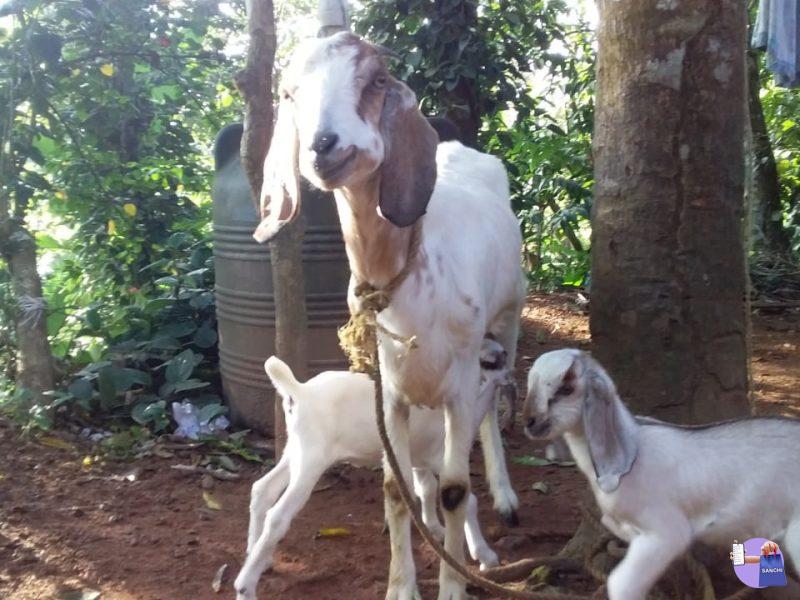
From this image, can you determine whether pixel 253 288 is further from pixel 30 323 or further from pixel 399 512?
pixel 399 512

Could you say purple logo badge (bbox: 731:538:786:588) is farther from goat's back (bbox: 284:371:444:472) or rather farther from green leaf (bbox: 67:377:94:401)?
green leaf (bbox: 67:377:94:401)

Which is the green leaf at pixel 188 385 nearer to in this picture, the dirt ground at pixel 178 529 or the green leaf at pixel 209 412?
the green leaf at pixel 209 412

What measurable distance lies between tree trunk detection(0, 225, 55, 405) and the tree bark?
147 cm

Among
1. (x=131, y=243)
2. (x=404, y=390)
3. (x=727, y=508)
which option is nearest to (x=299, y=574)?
(x=404, y=390)

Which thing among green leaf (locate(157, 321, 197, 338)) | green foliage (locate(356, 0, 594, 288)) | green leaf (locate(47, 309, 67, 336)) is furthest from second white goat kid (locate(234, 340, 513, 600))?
green foliage (locate(356, 0, 594, 288))

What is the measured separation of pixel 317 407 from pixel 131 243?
289 centimetres

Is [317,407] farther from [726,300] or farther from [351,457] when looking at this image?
[726,300]

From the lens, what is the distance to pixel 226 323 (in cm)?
468

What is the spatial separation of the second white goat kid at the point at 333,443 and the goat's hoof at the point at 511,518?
32 cm

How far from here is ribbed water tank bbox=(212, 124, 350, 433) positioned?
4.38 m

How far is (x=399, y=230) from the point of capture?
246 cm

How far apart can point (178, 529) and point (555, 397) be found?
1844mm

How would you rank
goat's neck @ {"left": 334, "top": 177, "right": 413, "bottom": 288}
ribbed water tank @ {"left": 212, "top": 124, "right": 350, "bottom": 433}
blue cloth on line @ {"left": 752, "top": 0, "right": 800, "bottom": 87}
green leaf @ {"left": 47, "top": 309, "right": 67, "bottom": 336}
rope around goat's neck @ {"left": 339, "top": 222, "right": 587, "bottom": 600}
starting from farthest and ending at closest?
Answer: green leaf @ {"left": 47, "top": 309, "right": 67, "bottom": 336} < ribbed water tank @ {"left": 212, "top": 124, "right": 350, "bottom": 433} < blue cloth on line @ {"left": 752, "top": 0, "right": 800, "bottom": 87} < rope around goat's neck @ {"left": 339, "top": 222, "right": 587, "bottom": 600} < goat's neck @ {"left": 334, "top": 177, "right": 413, "bottom": 288}

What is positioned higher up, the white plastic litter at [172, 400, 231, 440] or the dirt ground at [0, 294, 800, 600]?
the white plastic litter at [172, 400, 231, 440]
